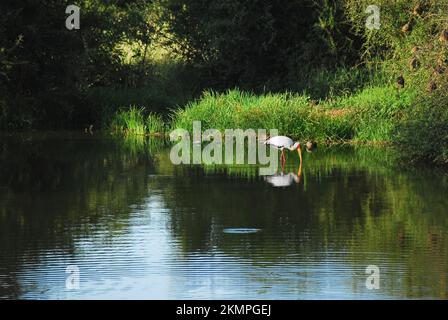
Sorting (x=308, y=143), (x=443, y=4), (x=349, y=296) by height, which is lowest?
→ (x=349, y=296)

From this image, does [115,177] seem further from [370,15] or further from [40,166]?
[370,15]

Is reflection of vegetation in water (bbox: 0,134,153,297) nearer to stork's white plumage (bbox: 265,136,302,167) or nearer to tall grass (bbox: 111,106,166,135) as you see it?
tall grass (bbox: 111,106,166,135)

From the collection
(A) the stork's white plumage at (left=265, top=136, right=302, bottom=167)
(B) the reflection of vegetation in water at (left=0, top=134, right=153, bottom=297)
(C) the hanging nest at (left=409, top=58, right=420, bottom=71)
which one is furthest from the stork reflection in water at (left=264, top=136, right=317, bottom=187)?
(C) the hanging nest at (left=409, top=58, right=420, bottom=71)

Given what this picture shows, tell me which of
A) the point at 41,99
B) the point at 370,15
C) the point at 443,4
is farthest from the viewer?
the point at 41,99

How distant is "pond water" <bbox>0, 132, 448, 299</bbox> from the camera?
11148 mm

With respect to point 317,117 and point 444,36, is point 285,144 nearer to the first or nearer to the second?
point 317,117

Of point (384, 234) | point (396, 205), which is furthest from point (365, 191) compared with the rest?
point (384, 234)

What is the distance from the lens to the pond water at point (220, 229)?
11148mm

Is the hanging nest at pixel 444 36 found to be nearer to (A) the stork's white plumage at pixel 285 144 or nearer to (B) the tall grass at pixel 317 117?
(A) the stork's white plumage at pixel 285 144

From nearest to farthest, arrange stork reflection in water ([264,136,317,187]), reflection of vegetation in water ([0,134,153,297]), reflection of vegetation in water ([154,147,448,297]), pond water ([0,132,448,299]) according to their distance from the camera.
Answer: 1. pond water ([0,132,448,299])
2. reflection of vegetation in water ([154,147,448,297])
3. reflection of vegetation in water ([0,134,153,297])
4. stork reflection in water ([264,136,317,187])

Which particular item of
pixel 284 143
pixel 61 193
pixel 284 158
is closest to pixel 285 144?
pixel 284 143

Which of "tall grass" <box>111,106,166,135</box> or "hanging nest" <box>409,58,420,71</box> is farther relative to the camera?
"tall grass" <box>111,106,166,135</box>

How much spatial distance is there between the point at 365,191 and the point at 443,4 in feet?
22.1

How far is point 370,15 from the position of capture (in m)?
28.5
